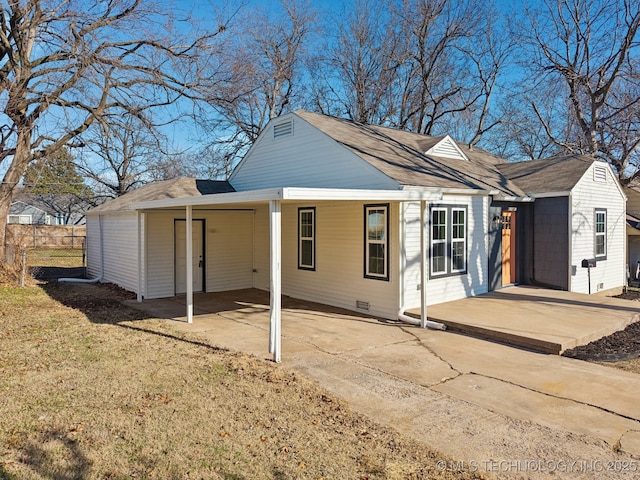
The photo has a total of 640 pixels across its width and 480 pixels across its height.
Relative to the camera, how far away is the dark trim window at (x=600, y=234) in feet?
45.2

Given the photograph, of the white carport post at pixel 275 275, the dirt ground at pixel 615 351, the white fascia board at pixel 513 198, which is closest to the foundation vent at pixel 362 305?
the white carport post at pixel 275 275

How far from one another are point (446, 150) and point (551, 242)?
3.96 meters

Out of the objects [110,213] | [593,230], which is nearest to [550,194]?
[593,230]

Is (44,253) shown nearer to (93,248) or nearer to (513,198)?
(93,248)

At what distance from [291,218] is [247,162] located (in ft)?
10.4

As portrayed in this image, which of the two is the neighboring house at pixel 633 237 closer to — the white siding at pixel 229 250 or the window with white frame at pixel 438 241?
the window with white frame at pixel 438 241

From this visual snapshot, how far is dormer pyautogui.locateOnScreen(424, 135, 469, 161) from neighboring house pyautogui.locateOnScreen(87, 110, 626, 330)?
0.05 m

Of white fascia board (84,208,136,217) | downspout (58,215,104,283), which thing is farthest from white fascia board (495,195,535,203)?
downspout (58,215,104,283)

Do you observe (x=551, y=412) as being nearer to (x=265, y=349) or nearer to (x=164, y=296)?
(x=265, y=349)

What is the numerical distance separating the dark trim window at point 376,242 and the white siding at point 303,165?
0.56 m

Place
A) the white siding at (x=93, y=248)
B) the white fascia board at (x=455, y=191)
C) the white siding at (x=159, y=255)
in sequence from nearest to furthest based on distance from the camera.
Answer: the white fascia board at (x=455, y=191) → the white siding at (x=159, y=255) → the white siding at (x=93, y=248)

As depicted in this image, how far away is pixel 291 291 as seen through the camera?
40.4 feet

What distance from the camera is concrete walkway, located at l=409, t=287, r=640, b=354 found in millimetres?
7535

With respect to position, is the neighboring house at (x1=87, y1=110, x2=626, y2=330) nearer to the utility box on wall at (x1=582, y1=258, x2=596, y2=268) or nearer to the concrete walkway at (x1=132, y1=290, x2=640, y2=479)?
the utility box on wall at (x1=582, y1=258, x2=596, y2=268)
